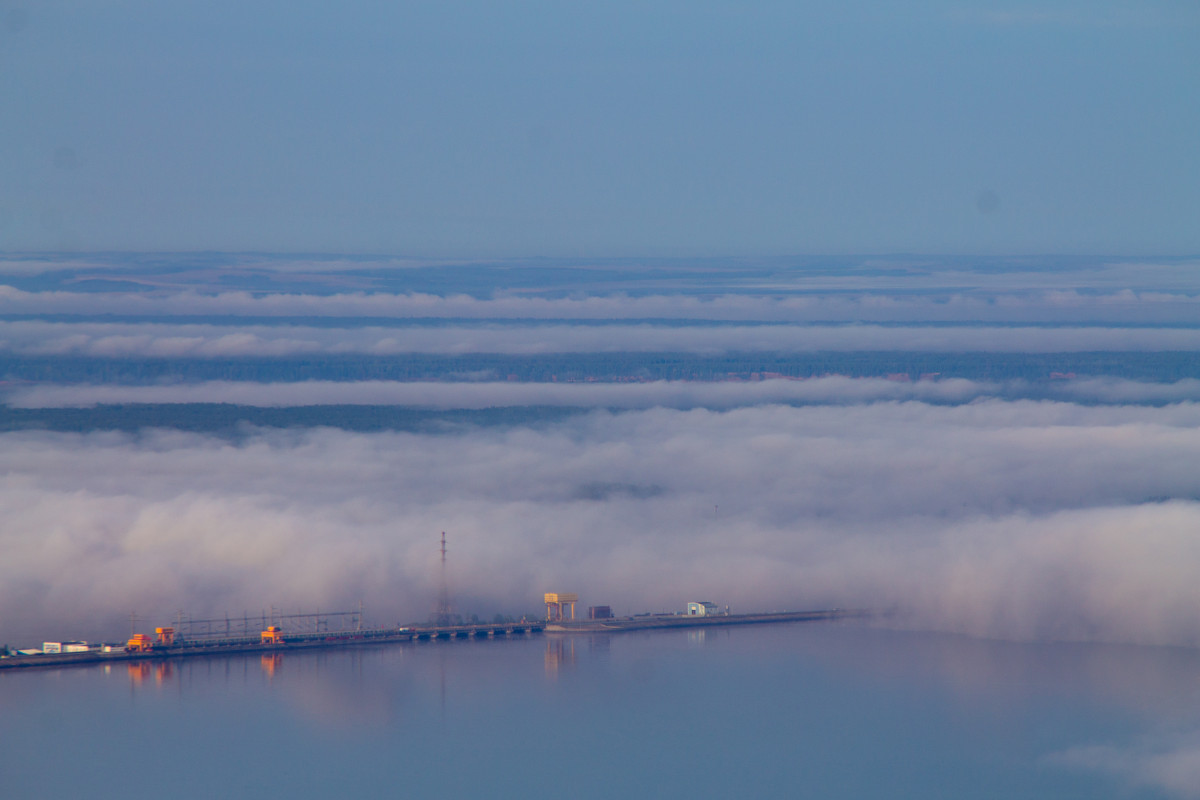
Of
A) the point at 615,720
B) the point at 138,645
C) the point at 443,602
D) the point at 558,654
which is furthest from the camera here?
the point at 443,602

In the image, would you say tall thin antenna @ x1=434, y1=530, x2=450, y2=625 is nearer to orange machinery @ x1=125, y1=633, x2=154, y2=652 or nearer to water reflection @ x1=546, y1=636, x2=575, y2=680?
water reflection @ x1=546, y1=636, x2=575, y2=680

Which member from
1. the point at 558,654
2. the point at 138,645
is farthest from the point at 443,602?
the point at 138,645

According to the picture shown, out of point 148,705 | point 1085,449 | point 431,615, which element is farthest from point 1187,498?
point 148,705

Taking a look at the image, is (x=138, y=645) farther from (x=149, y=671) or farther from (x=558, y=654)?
(x=558, y=654)

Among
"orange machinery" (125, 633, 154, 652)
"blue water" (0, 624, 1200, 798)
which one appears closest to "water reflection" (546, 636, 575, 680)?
"blue water" (0, 624, 1200, 798)

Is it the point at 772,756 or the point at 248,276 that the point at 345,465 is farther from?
the point at 248,276

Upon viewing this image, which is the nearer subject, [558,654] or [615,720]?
[615,720]

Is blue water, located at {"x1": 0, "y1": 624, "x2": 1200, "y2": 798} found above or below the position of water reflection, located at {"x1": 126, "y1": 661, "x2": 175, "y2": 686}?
below

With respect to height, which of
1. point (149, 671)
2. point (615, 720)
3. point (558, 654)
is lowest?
point (615, 720)
